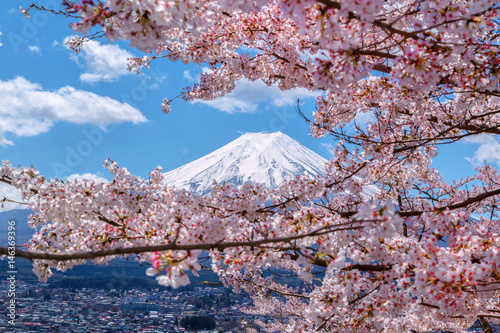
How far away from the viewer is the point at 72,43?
6941 mm

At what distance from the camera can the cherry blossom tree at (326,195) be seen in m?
2.52

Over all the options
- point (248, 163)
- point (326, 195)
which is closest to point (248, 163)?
point (248, 163)

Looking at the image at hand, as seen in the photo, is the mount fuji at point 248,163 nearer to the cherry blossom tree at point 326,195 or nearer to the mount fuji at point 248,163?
the mount fuji at point 248,163

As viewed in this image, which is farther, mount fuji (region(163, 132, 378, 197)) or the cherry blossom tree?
mount fuji (region(163, 132, 378, 197))

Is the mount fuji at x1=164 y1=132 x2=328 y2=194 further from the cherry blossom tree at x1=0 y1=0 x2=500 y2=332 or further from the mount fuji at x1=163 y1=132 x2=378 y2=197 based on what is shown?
the cherry blossom tree at x1=0 y1=0 x2=500 y2=332

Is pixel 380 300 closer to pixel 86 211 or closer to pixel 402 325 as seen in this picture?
pixel 402 325

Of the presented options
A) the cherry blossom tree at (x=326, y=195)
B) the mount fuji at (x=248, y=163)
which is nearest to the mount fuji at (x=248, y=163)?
the mount fuji at (x=248, y=163)

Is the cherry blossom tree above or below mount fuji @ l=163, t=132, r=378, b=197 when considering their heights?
below

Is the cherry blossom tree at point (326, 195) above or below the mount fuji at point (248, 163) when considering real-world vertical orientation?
below

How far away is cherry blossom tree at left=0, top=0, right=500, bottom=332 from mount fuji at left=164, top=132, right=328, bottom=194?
9674 centimetres

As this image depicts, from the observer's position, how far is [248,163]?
5492 inches

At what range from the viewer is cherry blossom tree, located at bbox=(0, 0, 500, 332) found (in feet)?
8.27

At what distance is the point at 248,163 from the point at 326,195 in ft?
437

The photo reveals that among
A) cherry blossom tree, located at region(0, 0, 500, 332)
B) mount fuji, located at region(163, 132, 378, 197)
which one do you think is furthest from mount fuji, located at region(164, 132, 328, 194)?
cherry blossom tree, located at region(0, 0, 500, 332)
